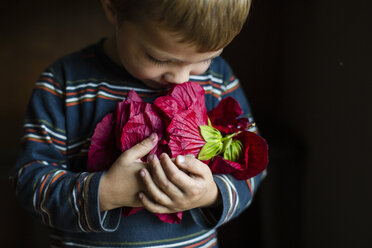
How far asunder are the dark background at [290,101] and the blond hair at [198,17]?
270mm

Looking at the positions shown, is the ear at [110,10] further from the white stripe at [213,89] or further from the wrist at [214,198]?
the wrist at [214,198]

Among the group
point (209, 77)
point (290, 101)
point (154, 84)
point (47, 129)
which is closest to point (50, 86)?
point (47, 129)

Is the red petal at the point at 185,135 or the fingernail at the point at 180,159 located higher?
the red petal at the point at 185,135

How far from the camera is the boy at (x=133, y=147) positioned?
1.69ft

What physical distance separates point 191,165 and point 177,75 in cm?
14

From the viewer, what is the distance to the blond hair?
0.49 m

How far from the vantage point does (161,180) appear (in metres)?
0.52

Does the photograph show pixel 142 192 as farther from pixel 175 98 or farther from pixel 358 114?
pixel 358 114

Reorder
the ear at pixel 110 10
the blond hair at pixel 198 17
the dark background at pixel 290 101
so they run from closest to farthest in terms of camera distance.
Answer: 1. the blond hair at pixel 198 17
2. the ear at pixel 110 10
3. the dark background at pixel 290 101

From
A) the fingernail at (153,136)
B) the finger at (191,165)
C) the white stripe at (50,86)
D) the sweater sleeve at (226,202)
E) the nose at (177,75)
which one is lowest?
the sweater sleeve at (226,202)

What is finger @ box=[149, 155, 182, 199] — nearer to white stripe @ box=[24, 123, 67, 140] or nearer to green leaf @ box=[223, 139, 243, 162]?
green leaf @ box=[223, 139, 243, 162]

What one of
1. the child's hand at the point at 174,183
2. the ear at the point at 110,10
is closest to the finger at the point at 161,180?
the child's hand at the point at 174,183

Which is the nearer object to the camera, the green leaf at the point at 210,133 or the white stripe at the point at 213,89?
the green leaf at the point at 210,133

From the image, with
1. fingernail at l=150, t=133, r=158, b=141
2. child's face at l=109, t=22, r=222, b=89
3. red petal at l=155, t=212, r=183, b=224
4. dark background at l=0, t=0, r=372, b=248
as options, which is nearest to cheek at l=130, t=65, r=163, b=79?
child's face at l=109, t=22, r=222, b=89
